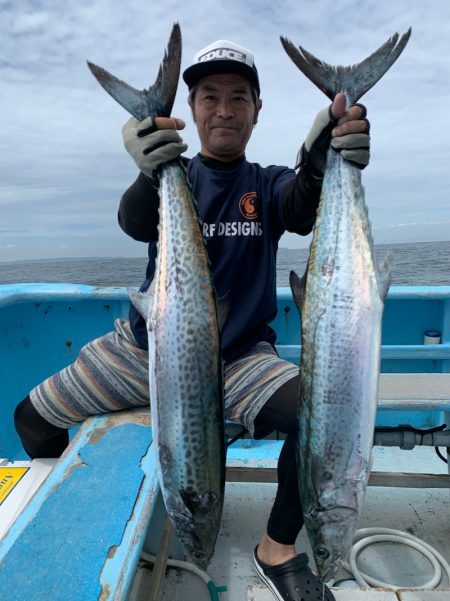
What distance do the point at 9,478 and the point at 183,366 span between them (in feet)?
4.60

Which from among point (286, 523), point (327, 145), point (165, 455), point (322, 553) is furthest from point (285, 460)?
point (327, 145)

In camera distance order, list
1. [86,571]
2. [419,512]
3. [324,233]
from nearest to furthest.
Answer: [86,571] → [324,233] → [419,512]

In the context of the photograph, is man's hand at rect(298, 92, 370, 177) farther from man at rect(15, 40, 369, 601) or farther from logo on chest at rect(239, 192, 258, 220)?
logo on chest at rect(239, 192, 258, 220)

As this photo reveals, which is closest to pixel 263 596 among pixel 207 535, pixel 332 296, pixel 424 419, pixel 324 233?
pixel 207 535

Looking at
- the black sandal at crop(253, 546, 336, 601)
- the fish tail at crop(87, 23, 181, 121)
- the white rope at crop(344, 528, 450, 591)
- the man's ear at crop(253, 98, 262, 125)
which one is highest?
Answer: the man's ear at crop(253, 98, 262, 125)

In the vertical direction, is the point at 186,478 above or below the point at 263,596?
above

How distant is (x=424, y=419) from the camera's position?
4.12 metres

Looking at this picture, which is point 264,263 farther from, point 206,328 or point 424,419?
point 424,419

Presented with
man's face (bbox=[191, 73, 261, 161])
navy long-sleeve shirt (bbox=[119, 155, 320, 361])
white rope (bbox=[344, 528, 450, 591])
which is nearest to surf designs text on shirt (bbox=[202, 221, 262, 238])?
navy long-sleeve shirt (bbox=[119, 155, 320, 361])

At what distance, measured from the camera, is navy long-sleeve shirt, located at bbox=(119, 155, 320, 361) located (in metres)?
2.21

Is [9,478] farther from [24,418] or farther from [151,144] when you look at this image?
[151,144]

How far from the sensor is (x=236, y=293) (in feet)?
7.40

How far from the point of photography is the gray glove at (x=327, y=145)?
1.53 meters

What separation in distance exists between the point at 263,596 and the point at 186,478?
2.84ft
